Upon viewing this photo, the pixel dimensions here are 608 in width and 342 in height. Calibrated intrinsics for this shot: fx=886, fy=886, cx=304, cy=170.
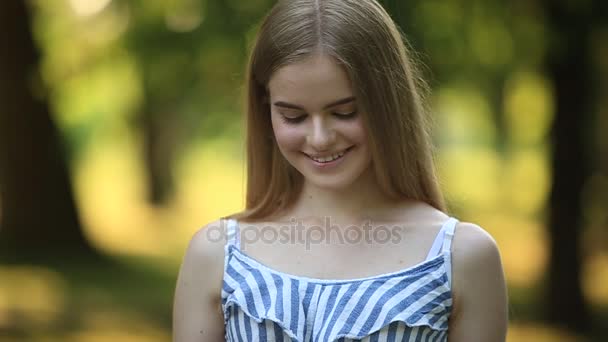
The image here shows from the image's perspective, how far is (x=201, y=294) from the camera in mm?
2320

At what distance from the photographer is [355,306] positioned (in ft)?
7.08

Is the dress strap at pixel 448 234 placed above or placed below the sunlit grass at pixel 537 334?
above

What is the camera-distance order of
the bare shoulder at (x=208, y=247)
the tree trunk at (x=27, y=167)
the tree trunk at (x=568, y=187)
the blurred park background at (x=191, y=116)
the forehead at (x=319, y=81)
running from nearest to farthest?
the forehead at (x=319, y=81) → the bare shoulder at (x=208, y=247) → the blurred park background at (x=191, y=116) → the tree trunk at (x=568, y=187) → the tree trunk at (x=27, y=167)

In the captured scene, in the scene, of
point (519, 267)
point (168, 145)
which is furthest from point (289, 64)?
point (168, 145)

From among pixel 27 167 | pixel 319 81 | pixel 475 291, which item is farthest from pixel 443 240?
pixel 27 167

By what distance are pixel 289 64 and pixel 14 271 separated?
8346 millimetres

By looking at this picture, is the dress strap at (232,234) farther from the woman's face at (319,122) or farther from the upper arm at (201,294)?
the woman's face at (319,122)

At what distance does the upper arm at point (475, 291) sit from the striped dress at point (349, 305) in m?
0.03

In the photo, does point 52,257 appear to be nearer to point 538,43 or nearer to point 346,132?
point 538,43

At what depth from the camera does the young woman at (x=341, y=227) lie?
84.6 inches

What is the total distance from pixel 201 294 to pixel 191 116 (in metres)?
8.20

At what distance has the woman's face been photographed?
213cm

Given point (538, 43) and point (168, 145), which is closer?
point (538, 43)

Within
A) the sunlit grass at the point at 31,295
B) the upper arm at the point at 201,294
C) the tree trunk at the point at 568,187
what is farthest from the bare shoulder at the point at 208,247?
the sunlit grass at the point at 31,295
